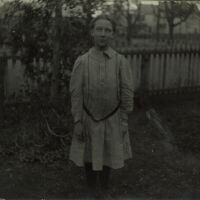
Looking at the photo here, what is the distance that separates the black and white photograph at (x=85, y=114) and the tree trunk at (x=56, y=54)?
0.5 inches

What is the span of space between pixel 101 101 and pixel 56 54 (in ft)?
8.14

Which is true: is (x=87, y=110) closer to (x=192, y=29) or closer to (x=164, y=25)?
(x=164, y=25)

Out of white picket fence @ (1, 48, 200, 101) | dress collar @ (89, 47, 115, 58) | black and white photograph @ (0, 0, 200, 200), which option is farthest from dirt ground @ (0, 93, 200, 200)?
white picket fence @ (1, 48, 200, 101)

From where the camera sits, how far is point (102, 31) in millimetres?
3588

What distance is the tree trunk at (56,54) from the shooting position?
19.1 ft

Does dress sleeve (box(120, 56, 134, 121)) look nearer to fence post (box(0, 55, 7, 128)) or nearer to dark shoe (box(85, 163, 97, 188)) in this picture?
dark shoe (box(85, 163, 97, 188))

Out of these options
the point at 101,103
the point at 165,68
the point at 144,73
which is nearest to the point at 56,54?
the point at 101,103

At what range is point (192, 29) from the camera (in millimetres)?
25000

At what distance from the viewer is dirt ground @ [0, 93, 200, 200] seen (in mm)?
4348

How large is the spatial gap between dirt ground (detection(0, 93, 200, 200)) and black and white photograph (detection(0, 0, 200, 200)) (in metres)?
0.01

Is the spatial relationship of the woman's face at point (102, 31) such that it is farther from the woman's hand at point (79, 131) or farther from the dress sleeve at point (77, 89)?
the woman's hand at point (79, 131)

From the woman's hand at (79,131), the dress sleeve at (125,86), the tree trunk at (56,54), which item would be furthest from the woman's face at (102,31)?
the tree trunk at (56,54)

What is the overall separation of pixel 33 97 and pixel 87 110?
8.80 ft

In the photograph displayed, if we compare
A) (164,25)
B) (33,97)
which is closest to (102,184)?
(33,97)
